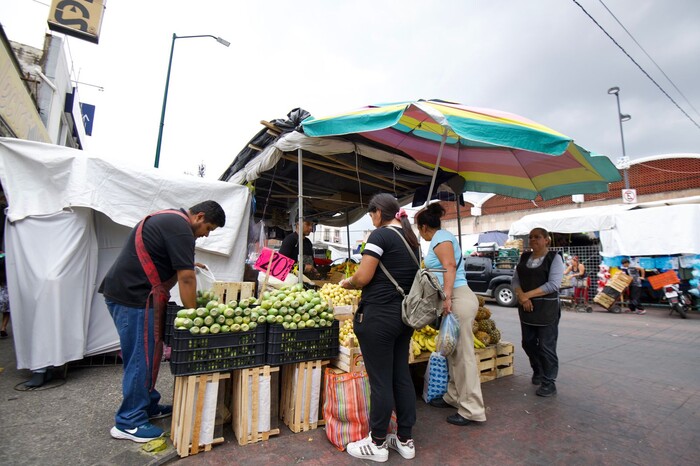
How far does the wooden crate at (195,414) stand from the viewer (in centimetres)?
285

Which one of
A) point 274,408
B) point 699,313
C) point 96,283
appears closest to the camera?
point 274,408

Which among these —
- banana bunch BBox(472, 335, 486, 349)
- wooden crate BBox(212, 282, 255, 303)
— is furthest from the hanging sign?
banana bunch BBox(472, 335, 486, 349)

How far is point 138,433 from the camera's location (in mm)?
3006

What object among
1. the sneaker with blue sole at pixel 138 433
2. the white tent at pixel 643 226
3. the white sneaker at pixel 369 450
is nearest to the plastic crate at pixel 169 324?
the sneaker with blue sole at pixel 138 433

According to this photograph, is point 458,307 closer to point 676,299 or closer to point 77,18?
point 77,18

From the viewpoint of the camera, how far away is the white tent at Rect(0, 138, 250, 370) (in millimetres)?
4203

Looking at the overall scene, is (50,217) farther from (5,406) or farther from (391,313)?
(391,313)

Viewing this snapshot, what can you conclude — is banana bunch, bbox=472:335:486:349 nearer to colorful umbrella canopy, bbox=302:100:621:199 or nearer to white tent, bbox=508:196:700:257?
colorful umbrella canopy, bbox=302:100:621:199

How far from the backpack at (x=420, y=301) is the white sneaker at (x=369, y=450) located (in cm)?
103

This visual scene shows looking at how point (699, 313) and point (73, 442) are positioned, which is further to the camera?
point (699, 313)

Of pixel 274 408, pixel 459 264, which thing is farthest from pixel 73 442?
pixel 459 264

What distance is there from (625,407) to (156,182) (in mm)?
6479

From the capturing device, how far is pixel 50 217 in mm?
4430

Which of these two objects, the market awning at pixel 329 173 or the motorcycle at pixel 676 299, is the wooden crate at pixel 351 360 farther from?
the motorcycle at pixel 676 299
